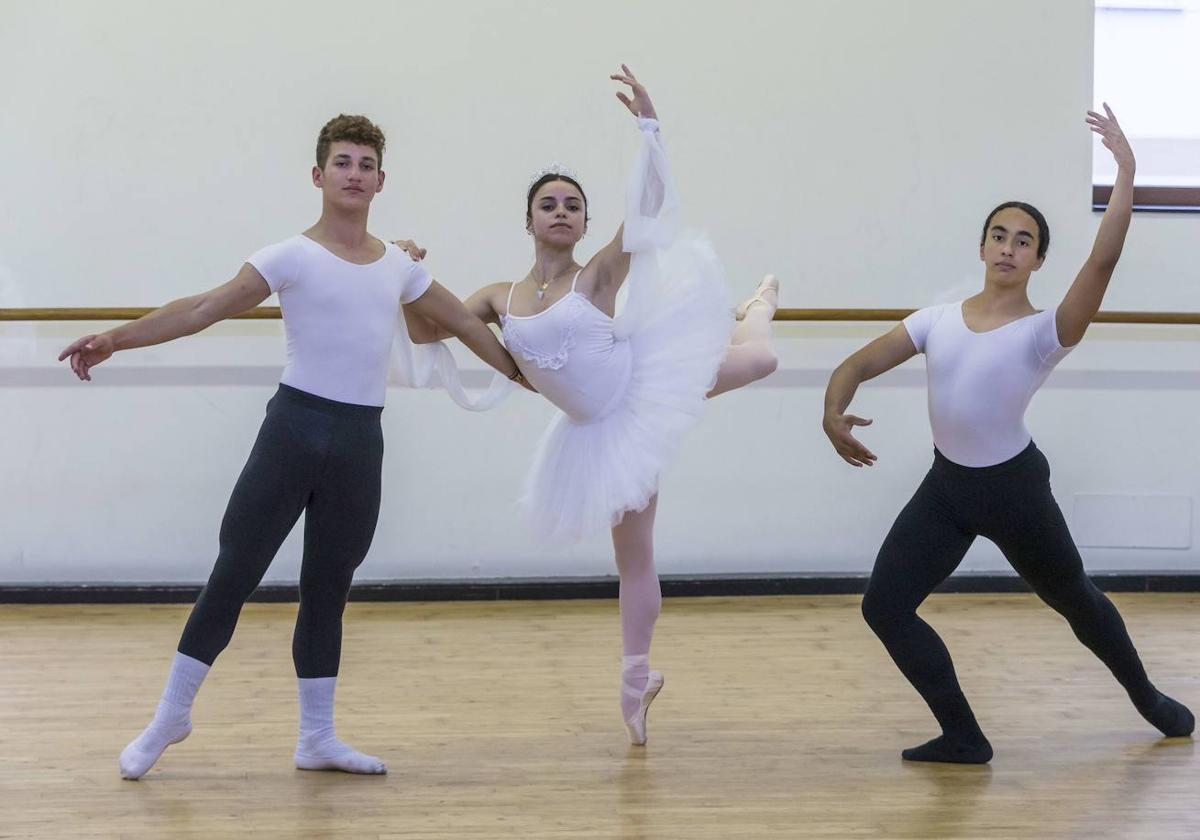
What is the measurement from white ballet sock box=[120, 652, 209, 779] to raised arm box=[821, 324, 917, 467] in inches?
50.2

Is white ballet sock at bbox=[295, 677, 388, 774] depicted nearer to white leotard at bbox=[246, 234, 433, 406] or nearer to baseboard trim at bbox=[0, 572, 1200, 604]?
white leotard at bbox=[246, 234, 433, 406]

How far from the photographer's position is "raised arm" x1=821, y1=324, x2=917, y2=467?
2.36 meters

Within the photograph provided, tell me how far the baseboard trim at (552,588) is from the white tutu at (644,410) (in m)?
1.57

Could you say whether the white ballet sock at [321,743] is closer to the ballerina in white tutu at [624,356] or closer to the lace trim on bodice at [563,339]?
the ballerina in white tutu at [624,356]

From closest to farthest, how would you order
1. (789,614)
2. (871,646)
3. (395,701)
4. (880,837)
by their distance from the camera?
(880,837) < (395,701) < (871,646) < (789,614)

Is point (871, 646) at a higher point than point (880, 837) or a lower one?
lower

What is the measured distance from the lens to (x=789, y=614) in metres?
3.95

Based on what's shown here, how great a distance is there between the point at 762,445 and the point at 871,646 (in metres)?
0.99

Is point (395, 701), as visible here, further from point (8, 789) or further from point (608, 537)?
point (608, 537)

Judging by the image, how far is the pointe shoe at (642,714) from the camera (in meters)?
2.58

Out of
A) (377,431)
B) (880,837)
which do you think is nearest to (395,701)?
(377,431)

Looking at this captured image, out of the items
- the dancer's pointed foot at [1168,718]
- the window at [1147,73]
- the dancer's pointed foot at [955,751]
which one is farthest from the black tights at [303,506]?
the window at [1147,73]

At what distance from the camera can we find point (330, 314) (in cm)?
231

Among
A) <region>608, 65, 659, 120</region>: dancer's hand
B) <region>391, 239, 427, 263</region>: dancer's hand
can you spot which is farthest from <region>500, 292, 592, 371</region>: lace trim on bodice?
<region>608, 65, 659, 120</region>: dancer's hand
